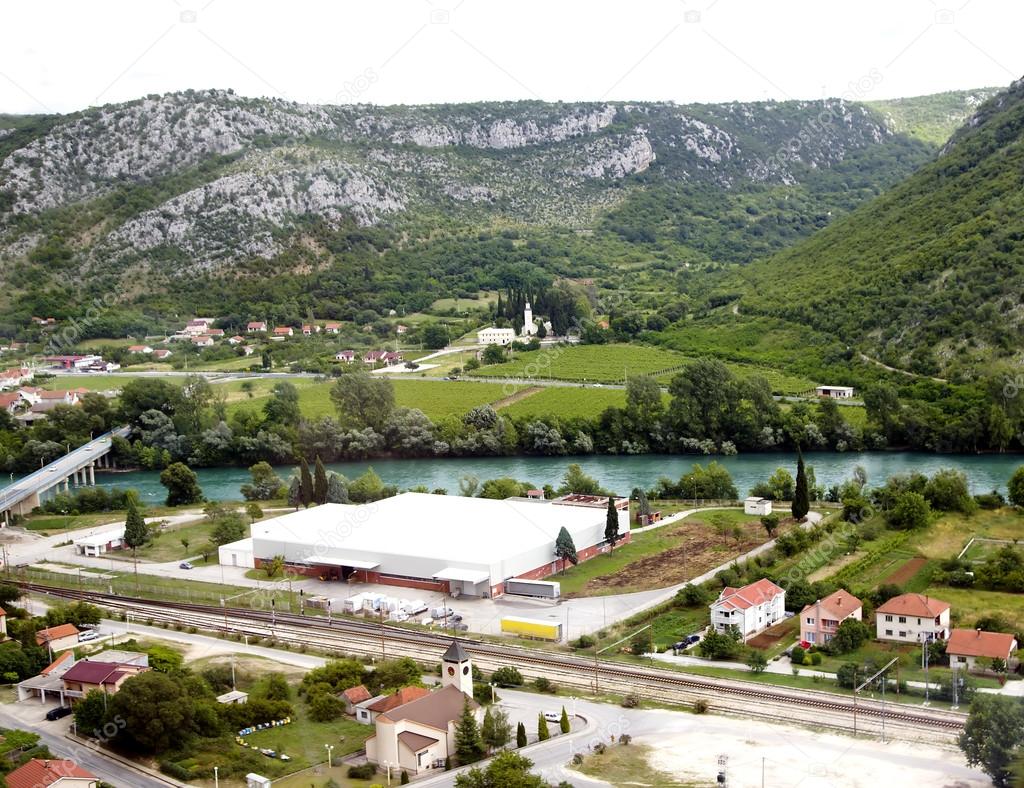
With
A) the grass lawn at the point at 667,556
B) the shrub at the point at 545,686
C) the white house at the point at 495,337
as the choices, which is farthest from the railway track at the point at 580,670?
the white house at the point at 495,337

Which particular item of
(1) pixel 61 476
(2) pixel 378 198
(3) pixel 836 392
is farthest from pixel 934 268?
(2) pixel 378 198

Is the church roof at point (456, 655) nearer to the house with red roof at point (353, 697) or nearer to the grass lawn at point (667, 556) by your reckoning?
the house with red roof at point (353, 697)

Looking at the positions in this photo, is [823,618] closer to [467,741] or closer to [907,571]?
[907,571]

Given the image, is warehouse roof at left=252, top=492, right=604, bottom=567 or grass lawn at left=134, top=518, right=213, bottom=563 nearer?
warehouse roof at left=252, top=492, right=604, bottom=567

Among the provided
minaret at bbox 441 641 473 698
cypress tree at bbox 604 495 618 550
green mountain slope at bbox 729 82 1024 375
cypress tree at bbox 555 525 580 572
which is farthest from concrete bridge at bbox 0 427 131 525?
green mountain slope at bbox 729 82 1024 375

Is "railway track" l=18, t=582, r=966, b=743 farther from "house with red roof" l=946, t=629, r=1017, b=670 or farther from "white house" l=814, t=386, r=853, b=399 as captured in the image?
"white house" l=814, t=386, r=853, b=399

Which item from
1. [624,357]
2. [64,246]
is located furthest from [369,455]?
[64,246]
